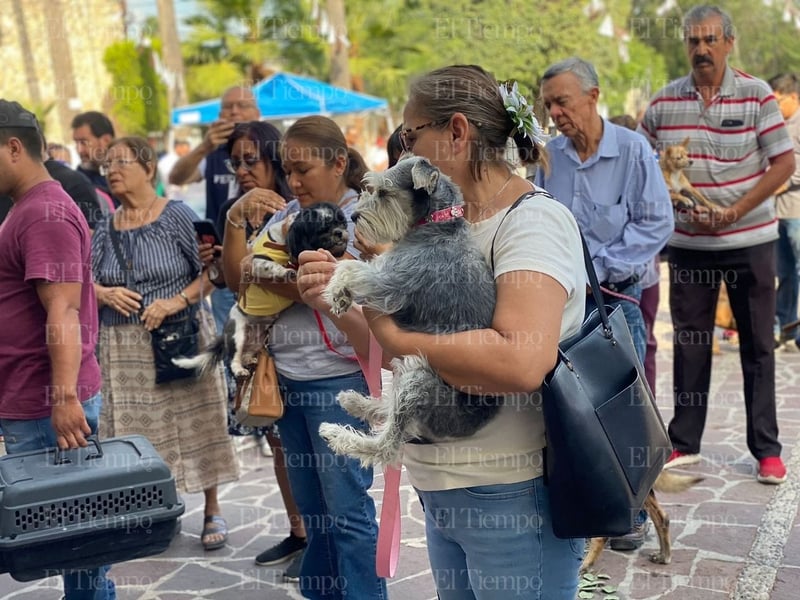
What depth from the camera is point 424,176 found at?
84.8 inches

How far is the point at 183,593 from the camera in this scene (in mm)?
4570

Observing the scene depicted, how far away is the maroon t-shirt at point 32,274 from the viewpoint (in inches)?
136

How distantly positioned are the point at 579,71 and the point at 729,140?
4.44 feet

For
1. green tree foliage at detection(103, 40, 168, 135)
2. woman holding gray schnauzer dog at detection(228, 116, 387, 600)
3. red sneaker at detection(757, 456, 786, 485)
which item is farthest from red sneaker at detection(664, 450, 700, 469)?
green tree foliage at detection(103, 40, 168, 135)

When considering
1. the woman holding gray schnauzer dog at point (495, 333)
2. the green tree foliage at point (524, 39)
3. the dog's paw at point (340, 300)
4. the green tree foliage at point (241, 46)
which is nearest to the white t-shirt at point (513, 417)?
the woman holding gray schnauzer dog at point (495, 333)

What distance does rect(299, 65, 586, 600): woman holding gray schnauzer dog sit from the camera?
1969 millimetres

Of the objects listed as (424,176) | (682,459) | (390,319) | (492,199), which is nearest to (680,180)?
(682,459)

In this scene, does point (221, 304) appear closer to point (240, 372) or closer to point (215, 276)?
point (215, 276)

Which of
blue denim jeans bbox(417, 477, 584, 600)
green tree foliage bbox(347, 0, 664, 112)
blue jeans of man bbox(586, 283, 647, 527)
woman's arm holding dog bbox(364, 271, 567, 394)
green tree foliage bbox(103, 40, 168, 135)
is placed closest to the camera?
woman's arm holding dog bbox(364, 271, 567, 394)

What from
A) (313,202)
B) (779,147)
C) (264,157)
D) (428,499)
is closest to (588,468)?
(428,499)

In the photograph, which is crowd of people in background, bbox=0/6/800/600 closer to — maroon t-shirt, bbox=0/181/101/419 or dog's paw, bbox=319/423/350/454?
maroon t-shirt, bbox=0/181/101/419

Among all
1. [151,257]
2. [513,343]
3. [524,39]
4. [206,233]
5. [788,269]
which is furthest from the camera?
[524,39]

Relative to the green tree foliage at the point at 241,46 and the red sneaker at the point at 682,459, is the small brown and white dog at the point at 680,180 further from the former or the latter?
the green tree foliage at the point at 241,46

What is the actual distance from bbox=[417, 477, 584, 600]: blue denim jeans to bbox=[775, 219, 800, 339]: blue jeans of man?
7347mm
